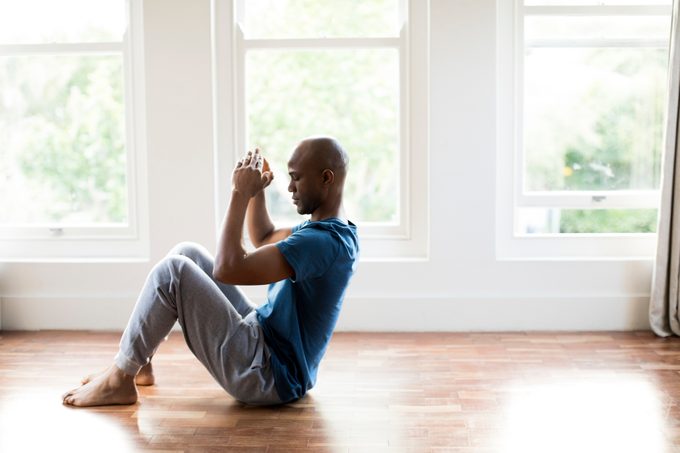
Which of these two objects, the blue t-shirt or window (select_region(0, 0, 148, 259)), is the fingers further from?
window (select_region(0, 0, 148, 259))

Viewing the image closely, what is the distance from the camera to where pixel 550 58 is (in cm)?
388

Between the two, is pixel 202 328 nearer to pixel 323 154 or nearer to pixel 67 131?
pixel 323 154

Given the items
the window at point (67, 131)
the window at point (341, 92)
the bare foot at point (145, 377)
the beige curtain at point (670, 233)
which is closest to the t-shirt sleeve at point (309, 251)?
the bare foot at point (145, 377)

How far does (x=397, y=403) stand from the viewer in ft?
8.80

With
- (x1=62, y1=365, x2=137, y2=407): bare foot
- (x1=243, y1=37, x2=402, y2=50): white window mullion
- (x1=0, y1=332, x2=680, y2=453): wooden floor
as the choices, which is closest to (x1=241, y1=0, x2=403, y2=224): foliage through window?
(x1=243, y1=37, x2=402, y2=50): white window mullion

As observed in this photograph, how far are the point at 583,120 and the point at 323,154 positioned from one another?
1.95 metres

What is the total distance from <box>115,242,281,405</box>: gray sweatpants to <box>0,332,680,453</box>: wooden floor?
161 mm

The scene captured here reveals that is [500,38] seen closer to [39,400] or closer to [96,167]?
[96,167]

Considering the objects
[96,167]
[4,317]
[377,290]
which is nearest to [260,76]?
[96,167]

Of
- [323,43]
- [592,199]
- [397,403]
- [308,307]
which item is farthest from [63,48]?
[592,199]

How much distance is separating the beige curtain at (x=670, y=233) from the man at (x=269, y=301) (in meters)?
1.86

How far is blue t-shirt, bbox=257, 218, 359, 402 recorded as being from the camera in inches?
94.7

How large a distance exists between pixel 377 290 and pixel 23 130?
6.67ft

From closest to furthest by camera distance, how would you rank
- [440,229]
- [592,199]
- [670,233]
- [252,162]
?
[252,162] < [670,233] < [440,229] < [592,199]
